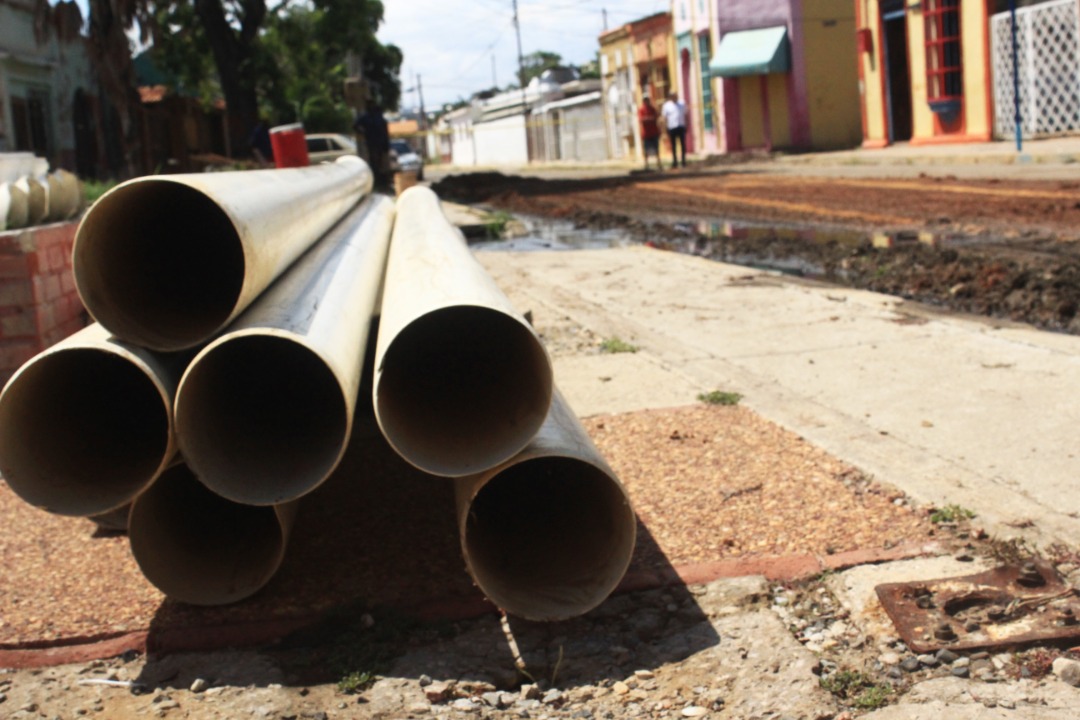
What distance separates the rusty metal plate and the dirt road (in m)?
4.05

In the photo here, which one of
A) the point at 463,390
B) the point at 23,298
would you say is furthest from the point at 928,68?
the point at 463,390

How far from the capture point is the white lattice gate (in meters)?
22.3

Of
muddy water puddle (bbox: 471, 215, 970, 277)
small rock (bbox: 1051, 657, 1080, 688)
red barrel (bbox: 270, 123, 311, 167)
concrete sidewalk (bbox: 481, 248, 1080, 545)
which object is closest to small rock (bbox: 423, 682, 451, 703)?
small rock (bbox: 1051, 657, 1080, 688)

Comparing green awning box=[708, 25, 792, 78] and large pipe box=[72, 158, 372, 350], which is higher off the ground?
green awning box=[708, 25, 792, 78]

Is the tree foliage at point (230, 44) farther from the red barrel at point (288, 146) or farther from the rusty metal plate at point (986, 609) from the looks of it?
the rusty metal plate at point (986, 609)

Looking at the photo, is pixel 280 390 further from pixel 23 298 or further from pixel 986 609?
pixel 23 298

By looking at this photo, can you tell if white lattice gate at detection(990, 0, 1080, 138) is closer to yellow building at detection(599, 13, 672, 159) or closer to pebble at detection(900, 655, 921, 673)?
yellow building at detection(599, 13, 672, 159)

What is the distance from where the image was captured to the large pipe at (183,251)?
339cm

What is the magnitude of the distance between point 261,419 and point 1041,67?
22.8m

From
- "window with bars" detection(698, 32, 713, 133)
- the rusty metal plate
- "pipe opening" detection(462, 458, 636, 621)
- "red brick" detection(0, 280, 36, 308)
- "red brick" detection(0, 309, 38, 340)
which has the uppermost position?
"window with bars" detection(698, 32, 713, 133)

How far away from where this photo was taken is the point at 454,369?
13.0ft

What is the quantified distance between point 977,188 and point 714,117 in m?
23.2

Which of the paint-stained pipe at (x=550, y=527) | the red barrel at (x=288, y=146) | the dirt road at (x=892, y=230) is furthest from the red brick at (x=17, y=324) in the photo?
the dirt road at (x=892, y=230)

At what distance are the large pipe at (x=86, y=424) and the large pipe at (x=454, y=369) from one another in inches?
25.2
